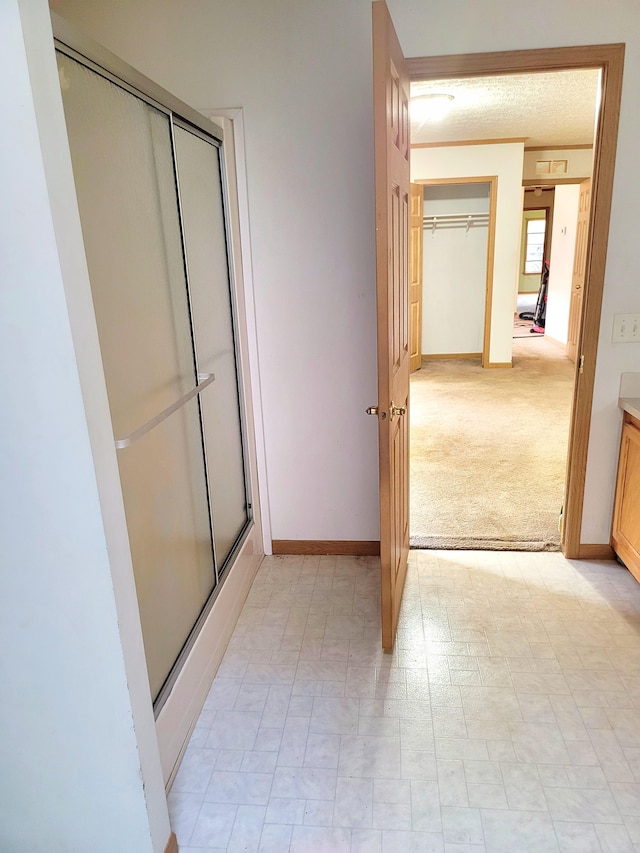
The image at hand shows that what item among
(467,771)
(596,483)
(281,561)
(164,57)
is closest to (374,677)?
(467,771)

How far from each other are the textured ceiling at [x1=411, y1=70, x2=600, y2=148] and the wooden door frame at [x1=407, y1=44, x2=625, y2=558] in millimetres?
768

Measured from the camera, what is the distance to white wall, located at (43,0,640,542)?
2.12m

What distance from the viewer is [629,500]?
7.73ft

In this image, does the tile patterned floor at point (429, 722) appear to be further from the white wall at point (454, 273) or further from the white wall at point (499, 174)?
the white wall at point (454, 273)

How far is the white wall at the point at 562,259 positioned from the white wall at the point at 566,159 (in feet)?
1.24

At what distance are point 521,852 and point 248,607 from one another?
1294 mm

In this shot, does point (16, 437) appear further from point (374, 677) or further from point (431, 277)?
point (431, 277)

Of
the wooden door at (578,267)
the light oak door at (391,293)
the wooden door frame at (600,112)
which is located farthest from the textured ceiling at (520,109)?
the light oak door at (391,293)

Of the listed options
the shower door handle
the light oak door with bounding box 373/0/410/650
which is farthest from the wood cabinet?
the shower door handle

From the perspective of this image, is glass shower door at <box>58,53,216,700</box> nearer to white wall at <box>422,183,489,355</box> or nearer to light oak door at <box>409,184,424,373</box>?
light oak door at <box>409,184,424,373</box>

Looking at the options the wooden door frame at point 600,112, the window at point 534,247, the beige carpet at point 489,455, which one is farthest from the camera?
the window at point 534,247

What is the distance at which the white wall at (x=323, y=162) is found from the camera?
2.12 meters

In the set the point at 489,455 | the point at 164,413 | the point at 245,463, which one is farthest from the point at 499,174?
the point at 164,413

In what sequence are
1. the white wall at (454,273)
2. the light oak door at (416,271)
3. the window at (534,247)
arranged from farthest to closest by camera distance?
the window at (534,247)
the white wall at (454,273)
the light oak door at (416,271)
